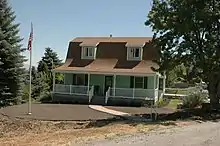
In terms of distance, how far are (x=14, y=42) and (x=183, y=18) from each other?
59.3 feet

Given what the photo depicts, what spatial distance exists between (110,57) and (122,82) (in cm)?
312

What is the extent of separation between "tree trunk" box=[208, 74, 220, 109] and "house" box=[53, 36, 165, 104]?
29.3 ft

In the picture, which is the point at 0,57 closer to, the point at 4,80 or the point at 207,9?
the point at 4,80

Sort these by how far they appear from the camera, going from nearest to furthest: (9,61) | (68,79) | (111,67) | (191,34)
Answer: (191,34)
(9,61)
(111,67)
(68,79)

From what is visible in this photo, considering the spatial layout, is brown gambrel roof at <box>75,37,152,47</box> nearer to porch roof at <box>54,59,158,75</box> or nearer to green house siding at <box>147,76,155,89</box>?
porch roof at <box>54,59,158,75</box>

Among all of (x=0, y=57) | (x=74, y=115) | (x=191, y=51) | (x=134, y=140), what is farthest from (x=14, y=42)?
(x=134, y=140)

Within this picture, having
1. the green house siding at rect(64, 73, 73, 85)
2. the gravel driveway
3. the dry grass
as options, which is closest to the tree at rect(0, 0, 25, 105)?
the green house siding at rect(64, 73, 73, 85)

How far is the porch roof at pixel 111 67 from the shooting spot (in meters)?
35.5

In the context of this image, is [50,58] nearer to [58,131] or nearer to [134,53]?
[134,53]

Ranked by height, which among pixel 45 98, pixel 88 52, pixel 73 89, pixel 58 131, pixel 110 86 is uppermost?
pixel 88 52

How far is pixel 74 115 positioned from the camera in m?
23.6

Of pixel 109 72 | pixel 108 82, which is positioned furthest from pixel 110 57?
pixel 109 72

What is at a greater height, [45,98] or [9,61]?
[9,61]

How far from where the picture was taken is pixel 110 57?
3862cm
